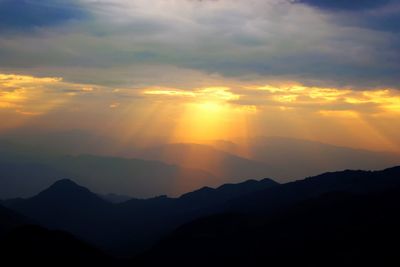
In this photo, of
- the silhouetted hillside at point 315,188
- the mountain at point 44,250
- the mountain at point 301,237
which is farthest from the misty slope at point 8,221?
the silhouetted hillside at point 315,188

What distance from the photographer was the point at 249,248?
103000 millimetres

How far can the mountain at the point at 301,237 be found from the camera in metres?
87.1

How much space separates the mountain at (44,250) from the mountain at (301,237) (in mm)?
13124

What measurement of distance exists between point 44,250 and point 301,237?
51897 mm

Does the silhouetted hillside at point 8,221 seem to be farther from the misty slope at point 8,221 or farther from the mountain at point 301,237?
the mountain at point 301,237

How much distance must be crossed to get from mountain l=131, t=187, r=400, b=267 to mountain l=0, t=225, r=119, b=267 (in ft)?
43.1

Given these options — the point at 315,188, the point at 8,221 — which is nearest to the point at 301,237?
the point at 315,188

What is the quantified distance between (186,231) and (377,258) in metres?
49.4

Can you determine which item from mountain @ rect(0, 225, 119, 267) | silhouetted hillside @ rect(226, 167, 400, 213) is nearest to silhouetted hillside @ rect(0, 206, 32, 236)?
mountain @ rect(0, 225, 119, 267)

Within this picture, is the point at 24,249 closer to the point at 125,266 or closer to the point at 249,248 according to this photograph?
the point at 125,266

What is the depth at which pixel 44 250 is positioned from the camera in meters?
91.2

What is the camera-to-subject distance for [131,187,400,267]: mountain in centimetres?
8706

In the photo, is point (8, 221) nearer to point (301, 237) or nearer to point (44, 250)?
point (44, 250)

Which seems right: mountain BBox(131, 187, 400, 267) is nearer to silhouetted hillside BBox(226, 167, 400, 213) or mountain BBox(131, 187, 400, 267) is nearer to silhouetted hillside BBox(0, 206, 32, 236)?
silhouetted hillside BBox(226, 167, 400, 213)
